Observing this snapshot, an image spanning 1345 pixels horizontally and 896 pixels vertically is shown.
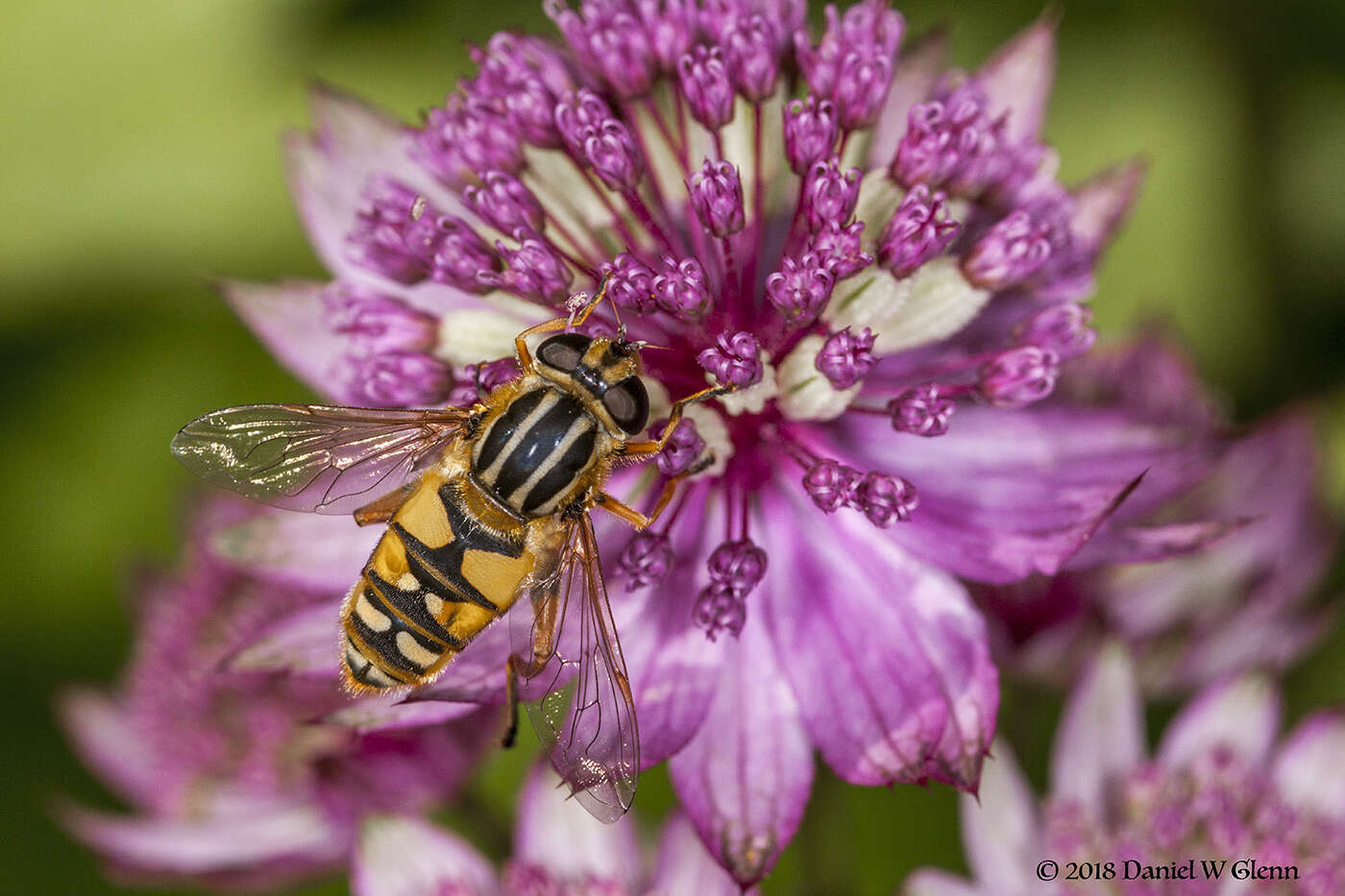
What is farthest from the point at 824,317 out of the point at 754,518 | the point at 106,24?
the point at 106,24

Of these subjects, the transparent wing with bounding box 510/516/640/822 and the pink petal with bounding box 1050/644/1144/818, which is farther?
the pink petal with bounding box 1050/644/1144/818

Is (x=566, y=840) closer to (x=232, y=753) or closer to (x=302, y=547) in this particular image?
(x=302, y=547)

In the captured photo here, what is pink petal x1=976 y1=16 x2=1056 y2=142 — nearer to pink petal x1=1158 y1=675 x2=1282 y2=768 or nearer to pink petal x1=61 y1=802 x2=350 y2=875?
pink petal x1=1158 y1=675 x2=1282 y2=768

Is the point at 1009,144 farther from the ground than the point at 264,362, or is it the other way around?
the point at 1009,144

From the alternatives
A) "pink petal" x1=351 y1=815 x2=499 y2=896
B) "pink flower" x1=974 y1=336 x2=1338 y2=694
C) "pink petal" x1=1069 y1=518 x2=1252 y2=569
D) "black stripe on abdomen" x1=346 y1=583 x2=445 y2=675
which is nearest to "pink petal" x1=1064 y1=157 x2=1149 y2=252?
"pink flower" x1=974 y1=336 x2=1338 y2=694

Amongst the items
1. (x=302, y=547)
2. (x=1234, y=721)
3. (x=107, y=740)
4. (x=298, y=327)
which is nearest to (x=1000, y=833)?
(x=1234, y=721)

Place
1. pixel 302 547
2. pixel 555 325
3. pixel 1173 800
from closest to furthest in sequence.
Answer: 1. pixel 555 325
2. pixel 302 547
3. pixel 1173 800

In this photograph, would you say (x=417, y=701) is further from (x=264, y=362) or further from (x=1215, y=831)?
(x=264, y=362)
